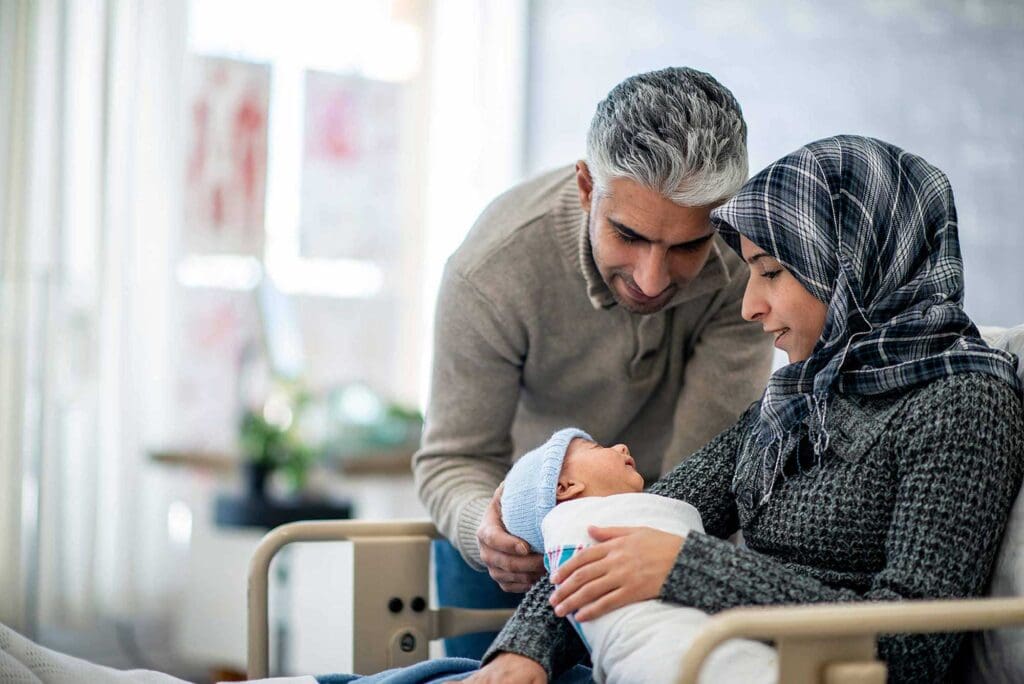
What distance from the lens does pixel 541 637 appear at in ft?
4.69

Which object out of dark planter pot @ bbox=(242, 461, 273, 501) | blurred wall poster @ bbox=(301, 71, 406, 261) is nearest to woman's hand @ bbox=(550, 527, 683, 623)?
dark planter pot @ bbox=(242, 461, 273, 501)

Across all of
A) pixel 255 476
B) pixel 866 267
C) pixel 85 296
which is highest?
pixel 866 267

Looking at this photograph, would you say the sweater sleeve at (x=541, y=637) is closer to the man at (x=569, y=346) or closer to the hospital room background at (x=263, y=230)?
the man at (x=569, y=346)

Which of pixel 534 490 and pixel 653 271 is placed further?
pixel 653 271

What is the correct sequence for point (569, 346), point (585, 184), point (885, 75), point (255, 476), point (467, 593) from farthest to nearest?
point (255, 476) < point (885, 75) < point (467, 593) < point (569, 346) < point (585, 184)

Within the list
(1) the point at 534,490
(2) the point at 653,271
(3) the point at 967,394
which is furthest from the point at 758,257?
(1) the point at 534,490

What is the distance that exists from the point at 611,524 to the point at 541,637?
189 mm

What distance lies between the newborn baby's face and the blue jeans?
0.55 meters

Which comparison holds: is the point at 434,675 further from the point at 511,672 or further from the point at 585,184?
the point at 585,184

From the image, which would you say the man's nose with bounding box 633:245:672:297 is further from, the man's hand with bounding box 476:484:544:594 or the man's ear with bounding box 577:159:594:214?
the man's hand with bounding box 476:484:544:594

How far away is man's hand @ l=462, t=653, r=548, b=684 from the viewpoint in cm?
137

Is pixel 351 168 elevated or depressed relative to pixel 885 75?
depressed

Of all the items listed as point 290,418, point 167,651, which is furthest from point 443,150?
point 167,651

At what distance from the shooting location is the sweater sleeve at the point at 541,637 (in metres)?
1.42
